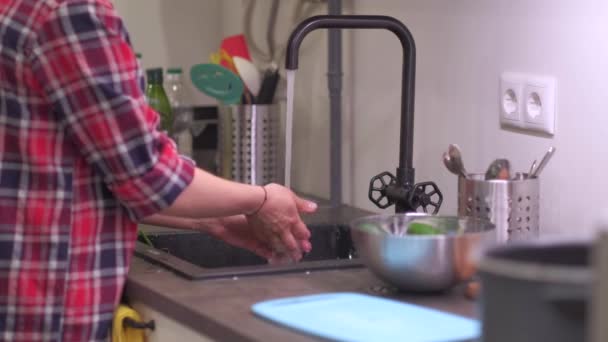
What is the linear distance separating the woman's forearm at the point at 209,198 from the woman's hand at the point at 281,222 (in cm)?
7

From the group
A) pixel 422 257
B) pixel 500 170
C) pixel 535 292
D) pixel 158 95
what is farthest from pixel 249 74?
pixel 535 292

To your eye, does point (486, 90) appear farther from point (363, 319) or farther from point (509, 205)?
point (363, 319)

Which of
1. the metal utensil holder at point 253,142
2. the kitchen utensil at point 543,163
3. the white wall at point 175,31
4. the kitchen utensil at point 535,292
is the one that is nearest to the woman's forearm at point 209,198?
the kitchen utensil at point 543,163

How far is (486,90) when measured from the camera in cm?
189

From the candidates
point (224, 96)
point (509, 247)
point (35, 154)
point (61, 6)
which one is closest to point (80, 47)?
point (61, 6)

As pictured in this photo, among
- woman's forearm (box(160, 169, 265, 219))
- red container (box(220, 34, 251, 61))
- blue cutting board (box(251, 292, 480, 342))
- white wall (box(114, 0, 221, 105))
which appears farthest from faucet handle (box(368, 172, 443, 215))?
white wall (box(114, 0, 221, 105))

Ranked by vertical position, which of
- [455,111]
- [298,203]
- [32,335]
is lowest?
[32,335]

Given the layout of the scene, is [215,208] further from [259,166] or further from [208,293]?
[259,166]

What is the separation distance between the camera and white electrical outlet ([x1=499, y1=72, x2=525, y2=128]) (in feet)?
5.90

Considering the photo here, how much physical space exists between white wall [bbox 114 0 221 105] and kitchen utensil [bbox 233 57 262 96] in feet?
1.25

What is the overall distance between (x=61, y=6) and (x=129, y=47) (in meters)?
0.10

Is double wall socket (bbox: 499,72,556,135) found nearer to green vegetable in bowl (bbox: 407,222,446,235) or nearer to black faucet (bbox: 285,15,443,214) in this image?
black faucet (bbox: 285,15,443,214)

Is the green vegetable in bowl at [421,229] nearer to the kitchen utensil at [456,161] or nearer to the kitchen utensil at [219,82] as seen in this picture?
the kitchen utensil at [456,161]

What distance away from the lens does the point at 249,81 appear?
8.14 feet
